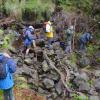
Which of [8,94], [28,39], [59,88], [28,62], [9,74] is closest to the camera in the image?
[9,74]

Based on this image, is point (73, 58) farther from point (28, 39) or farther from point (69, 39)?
point (28, 39)

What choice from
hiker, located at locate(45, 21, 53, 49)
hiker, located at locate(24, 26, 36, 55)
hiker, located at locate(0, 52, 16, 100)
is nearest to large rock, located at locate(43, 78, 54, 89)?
A: hiker, located at locate(24, 26, 36, 55)

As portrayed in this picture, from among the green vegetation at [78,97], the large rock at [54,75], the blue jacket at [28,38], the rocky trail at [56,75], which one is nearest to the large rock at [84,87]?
the rocky trail at [56,75]

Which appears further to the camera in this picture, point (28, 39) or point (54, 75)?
point (28, 39)

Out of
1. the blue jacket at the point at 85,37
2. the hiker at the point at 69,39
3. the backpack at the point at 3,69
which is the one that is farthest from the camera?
the blue jacket at the point at 85,37

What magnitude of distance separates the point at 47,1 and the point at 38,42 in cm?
431

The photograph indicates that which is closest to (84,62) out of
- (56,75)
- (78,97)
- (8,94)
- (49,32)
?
(49,32)

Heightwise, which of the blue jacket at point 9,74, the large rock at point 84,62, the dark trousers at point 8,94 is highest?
the blue jacket at point 9,74

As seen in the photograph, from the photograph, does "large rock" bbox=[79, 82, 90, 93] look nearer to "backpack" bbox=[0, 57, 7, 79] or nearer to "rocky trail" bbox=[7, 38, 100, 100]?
"rocky trail" bbox=[7, 38, 100, 100]

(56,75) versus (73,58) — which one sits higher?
(56,75)

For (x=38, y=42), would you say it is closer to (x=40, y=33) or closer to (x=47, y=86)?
(x=40, y=33)

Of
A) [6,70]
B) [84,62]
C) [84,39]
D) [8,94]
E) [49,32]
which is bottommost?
[84,62]

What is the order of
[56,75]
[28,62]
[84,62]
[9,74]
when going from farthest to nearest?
1. [84,62]
2. [28,62]
3. [56,75]
4. [9,74]

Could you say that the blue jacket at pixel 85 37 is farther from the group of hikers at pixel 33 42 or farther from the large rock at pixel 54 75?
the large rock at pixel 54 75
